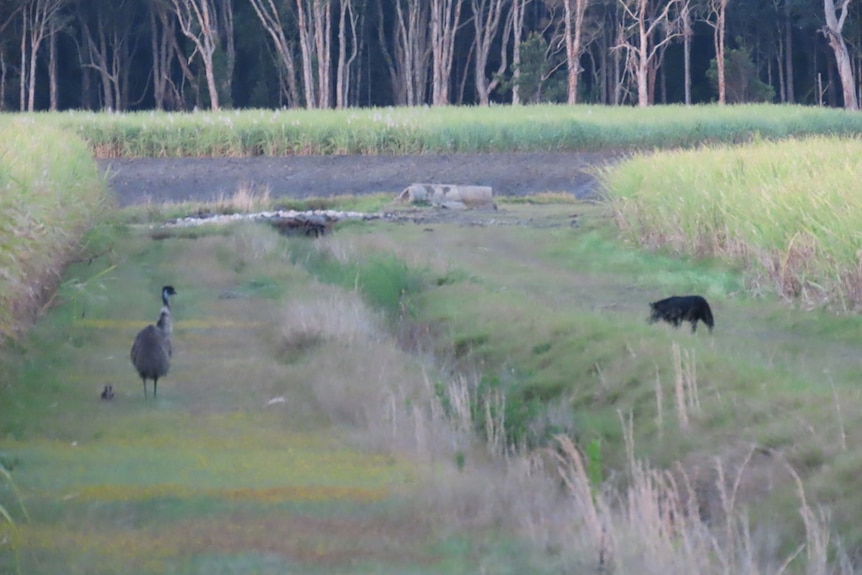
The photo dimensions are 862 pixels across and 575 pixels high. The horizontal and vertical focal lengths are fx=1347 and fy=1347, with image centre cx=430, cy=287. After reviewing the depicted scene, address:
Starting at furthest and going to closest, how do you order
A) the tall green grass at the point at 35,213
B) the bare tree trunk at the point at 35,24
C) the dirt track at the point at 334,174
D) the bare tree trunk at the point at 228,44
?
1. the bare tree trunk at the point at 228,44
2. the bare tree trunk at the point at 35,24
3. the dirt track at the point at 334,174
4. the tall green grass at the point at 35,213

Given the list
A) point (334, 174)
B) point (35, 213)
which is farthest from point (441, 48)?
point (35, 213)

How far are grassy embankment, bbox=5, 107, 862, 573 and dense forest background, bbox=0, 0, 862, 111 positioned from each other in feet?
119

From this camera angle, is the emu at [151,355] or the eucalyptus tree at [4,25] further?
the eucalyptus tree at [4,25]

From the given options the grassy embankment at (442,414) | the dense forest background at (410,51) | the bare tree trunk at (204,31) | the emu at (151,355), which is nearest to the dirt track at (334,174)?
the grassy embankment at (442,414)

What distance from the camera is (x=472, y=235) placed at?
19344 mm

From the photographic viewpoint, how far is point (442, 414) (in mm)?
8406

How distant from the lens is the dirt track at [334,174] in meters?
29.0

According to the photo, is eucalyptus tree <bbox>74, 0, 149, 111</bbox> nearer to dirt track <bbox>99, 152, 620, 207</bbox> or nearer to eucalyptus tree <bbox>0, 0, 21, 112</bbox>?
eucalyptus tree <bbox>0, 0, 21, 112</bbox>

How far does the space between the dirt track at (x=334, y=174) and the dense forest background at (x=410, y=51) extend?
17827mm

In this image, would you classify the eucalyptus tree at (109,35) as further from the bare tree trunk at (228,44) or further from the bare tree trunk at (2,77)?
the bare tree trunk at (228,44)

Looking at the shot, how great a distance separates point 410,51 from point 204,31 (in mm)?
9543

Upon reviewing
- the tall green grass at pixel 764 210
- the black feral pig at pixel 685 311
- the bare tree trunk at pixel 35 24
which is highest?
the bare tree trunk at pixel 35 24

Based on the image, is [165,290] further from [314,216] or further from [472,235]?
[314,216]

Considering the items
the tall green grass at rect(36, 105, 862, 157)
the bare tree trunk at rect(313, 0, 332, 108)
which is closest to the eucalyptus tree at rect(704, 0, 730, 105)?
the bare tree trunk at rect(313, 0, 332, 108)
